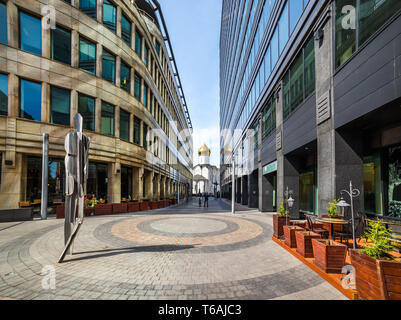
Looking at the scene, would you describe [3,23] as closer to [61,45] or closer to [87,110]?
[61,45]

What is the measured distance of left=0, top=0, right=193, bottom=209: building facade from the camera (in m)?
14.0

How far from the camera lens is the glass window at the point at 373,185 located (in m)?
8.50

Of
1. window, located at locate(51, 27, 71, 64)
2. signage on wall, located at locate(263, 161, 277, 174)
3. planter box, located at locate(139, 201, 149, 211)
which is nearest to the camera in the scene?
window, located at locate(51, 27, 71, 64)

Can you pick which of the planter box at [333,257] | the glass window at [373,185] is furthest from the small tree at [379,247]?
the glass window at [373,185]

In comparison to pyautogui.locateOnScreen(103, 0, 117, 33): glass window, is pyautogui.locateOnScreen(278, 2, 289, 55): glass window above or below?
below

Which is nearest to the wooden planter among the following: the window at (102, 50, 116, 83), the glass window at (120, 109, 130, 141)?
the glass window at (120, 109, 130, 141)

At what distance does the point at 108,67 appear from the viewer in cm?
1941

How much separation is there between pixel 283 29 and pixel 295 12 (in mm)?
1833

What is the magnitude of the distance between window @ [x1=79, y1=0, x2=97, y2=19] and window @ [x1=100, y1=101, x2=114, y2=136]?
782 cm

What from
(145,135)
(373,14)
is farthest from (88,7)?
(373,14)

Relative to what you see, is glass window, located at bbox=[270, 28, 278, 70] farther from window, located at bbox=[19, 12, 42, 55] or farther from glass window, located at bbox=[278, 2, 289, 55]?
window, located at bbox=[19, 12, 42, 55]

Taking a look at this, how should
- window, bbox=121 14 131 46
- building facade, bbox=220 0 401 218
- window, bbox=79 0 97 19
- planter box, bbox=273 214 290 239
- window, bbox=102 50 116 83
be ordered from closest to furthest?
1. building facade, bbox=220 0 401 218
2. planter box, bbox=273 214 290 239
3. window, bbox=79 0 97 19
4. window, bbox=102 50 116 83
5. window, bbox=121 14 131 46
